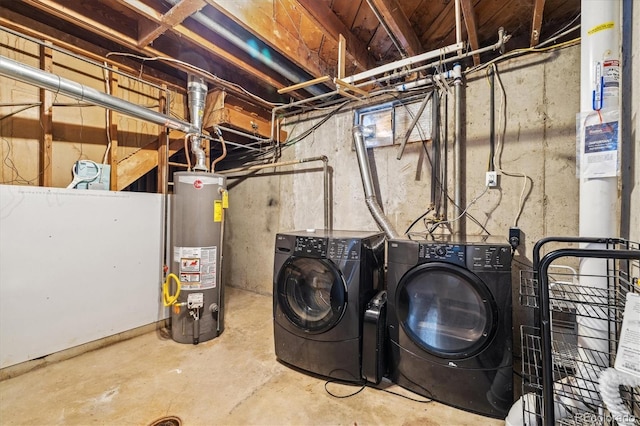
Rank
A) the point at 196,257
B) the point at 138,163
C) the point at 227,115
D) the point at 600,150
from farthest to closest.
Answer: the point at 227,115
the point at 138,163
the point at 196,257
the point at 600,150

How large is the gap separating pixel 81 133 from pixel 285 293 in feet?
7.65

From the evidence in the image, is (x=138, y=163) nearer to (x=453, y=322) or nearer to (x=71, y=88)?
(x=71, y=88)

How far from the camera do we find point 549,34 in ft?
7.02

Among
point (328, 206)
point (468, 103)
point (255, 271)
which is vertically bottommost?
point (255, 271)

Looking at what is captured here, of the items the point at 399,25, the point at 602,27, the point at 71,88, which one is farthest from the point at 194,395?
the point at 602,27

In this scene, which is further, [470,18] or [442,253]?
[470,18]

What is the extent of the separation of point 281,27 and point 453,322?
2.33 m

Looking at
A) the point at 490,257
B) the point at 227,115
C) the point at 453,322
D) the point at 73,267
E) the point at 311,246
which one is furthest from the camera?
the point at 227,115

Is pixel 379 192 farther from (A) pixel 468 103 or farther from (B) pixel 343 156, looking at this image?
(A) pixel 468 103

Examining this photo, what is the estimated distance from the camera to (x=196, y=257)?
2.28 meters

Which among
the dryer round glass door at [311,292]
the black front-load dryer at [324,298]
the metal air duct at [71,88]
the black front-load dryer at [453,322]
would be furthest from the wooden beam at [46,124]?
the black front-load dryer at [453,322]

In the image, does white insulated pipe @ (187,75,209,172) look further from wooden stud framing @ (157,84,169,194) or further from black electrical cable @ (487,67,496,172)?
black electrical cable @ (487,67,496,172)

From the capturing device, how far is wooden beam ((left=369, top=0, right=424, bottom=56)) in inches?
65.4

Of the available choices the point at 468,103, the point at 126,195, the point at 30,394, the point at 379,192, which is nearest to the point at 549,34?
the point at 468,103
